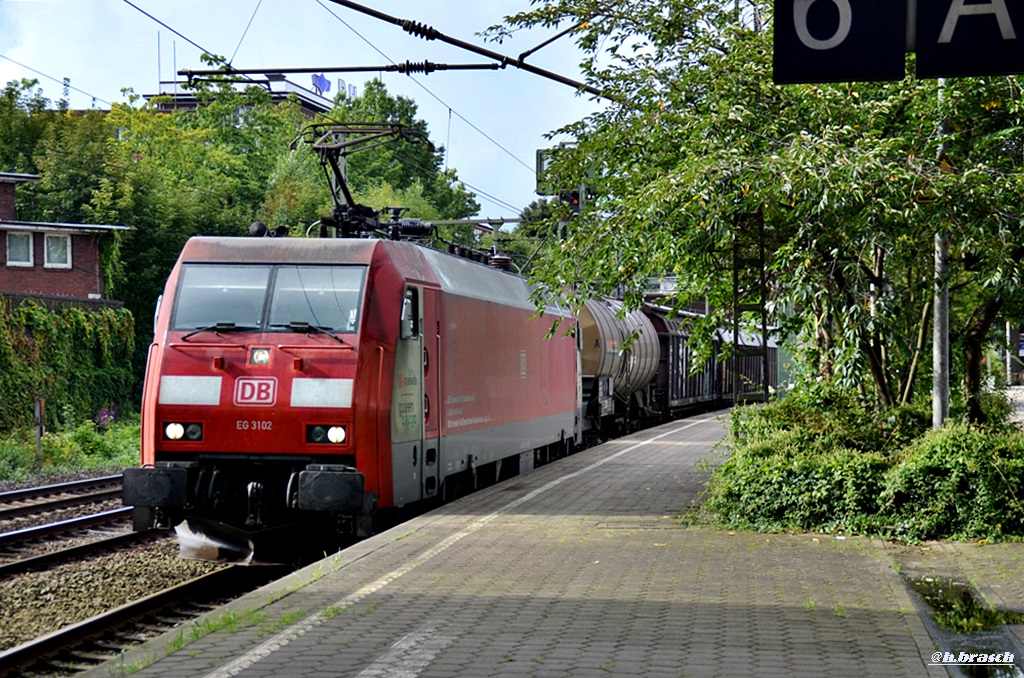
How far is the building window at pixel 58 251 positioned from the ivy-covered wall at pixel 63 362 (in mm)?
9686

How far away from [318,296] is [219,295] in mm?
953

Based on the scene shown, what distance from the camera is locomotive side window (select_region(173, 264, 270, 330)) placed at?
40.7 ft

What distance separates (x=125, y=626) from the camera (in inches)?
382

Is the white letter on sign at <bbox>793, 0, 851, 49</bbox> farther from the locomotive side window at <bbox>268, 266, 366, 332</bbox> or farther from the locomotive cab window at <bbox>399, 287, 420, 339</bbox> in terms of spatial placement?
the locomotive cab window at <bbox>399, 287, 420, 339</bbox>

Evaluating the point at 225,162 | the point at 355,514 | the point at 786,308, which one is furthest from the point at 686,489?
the point at 225,162

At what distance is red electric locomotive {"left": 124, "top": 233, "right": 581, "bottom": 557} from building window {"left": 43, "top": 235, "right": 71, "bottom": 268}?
3596 centimetres

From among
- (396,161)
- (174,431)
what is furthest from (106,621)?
(396,161)

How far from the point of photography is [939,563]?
33.9 feet

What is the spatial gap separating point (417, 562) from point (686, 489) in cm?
620

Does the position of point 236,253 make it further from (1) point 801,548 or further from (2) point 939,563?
(2) point 939,563

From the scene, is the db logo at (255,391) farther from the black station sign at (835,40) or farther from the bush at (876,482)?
the black station sign at (835,40)

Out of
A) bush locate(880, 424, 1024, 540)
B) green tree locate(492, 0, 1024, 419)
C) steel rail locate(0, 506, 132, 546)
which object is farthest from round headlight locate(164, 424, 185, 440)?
bush locate(880, 424, 1024, 540)

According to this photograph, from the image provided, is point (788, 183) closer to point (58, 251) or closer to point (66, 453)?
point (66, 453)

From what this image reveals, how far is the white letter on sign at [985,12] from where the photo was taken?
642 centimetres
